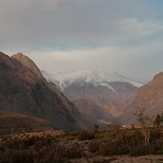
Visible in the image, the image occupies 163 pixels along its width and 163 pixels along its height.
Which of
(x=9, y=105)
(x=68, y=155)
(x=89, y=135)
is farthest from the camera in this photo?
(x=9, y=105)

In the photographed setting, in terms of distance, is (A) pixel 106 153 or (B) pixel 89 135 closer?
(A) pixel 106 153

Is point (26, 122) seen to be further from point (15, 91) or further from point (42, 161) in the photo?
point (42, 161)

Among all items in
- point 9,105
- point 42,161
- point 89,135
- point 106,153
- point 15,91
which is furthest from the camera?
point 15,91

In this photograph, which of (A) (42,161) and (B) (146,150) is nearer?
(A) (42,161)

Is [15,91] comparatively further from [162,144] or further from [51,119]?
[162,144]

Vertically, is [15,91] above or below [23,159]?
above

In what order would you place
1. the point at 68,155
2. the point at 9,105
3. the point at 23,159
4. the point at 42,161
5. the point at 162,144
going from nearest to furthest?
the point at 42,161 < the point at 23,159 < the point at 68,155 < the point at 162,144 < the point at 9,105

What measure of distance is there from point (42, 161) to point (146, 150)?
9.03 metres

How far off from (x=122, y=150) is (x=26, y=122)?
398 feet

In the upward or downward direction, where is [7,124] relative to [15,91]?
downward

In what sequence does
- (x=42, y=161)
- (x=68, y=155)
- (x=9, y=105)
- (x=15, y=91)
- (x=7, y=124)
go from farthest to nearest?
(x=15, y=91) < (x=9, y=105) < (x=7, y=124) < (x=68, y=155) < (x=42, y=161)

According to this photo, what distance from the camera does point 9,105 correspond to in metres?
186

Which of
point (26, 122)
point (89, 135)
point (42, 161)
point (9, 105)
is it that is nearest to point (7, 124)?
point (26, 122)

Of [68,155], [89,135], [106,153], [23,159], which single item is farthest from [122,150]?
[89,135]
